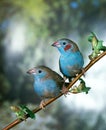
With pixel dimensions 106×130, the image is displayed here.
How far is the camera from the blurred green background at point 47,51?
1.92 m

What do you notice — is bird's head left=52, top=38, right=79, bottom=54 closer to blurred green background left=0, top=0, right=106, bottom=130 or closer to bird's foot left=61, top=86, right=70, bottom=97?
bird's foot left=61, top=86, right=70, bottom=97

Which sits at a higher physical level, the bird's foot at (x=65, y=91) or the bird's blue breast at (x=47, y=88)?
the bird's blue breast at (x=47, y=88)

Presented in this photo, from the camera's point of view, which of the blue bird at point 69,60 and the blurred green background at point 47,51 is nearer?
the blue bird at point 69,60

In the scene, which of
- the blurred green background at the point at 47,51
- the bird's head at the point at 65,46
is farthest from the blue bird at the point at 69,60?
the blurred green background at the point at 47,51

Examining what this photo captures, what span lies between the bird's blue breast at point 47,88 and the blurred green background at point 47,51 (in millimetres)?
1399

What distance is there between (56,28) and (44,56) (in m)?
0.17

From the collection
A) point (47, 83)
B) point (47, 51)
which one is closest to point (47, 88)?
point (47, 83)

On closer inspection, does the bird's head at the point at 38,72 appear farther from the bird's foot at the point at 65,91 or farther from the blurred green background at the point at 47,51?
the blurred green background at the point at 47,51

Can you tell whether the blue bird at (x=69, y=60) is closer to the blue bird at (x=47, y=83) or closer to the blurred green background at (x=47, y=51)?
the blue bird at (x=47, y=83)

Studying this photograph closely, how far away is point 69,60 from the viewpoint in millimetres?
507

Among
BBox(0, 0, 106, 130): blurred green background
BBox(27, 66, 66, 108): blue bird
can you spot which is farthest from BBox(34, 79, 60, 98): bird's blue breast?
BBox(0, 0, 106, 130): blurred green background

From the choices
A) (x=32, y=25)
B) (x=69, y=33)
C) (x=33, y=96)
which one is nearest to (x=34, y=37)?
(x=32, y=25)

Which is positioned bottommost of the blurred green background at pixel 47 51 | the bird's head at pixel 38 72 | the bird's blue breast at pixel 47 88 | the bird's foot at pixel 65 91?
the bird's foot at pixel 65 91

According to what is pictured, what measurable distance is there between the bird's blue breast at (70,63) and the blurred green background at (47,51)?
4.59ft
